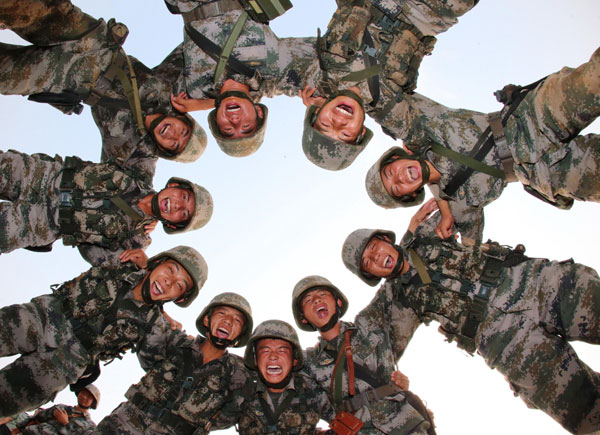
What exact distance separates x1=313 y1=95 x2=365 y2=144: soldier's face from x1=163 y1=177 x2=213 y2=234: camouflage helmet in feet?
8.70

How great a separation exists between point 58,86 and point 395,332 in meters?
6.97

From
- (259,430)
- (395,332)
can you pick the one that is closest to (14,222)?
(259,430)

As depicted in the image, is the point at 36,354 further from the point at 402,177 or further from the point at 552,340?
the point at 552,340

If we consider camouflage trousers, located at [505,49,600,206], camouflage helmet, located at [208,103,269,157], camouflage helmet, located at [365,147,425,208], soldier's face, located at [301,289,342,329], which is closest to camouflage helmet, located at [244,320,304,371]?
soldier's face, located at [301,289,342,329]

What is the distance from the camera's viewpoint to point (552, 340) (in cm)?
555

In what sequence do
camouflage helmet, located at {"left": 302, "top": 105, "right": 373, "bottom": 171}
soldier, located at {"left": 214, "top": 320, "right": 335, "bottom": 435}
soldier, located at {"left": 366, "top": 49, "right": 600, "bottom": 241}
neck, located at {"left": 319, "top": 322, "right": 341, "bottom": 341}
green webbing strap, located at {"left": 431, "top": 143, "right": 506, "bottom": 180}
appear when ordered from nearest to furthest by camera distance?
1. soldier, located at {"left": 366, "top": 49, "right": 600, "bottom": 241}
2. green webbing strap, located at {"left": 431, "top": 143, "right": 506, "bottom": 180}
3. camouflage helmet, located at {"left": 302, "top": 105, "right": 373, "bottom": 171}
4. soldier, located at {"left": 214, "top": 320, "right": 335, "bottom": 435}
5. neck, located at {"left": 319, "top": 322, "right": 341, "bottom": 341}

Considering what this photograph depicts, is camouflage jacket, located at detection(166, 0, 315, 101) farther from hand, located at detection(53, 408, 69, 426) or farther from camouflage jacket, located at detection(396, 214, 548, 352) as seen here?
hand, located at detection(53, 408, 69, 426)

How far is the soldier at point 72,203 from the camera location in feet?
22.4

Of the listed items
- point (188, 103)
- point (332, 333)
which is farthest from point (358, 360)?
point (188, 103)

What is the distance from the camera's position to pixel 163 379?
7137 millimetres

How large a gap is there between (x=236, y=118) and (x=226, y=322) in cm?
347

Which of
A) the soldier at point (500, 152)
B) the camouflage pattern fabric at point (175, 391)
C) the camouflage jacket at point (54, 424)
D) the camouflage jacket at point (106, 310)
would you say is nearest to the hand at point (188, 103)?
the camouflage jacket at point (106, 310)

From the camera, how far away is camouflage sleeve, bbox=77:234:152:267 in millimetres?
7840

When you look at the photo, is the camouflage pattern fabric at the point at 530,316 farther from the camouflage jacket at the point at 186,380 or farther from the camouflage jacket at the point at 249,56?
the camouflage jacket at the point at 249,56
